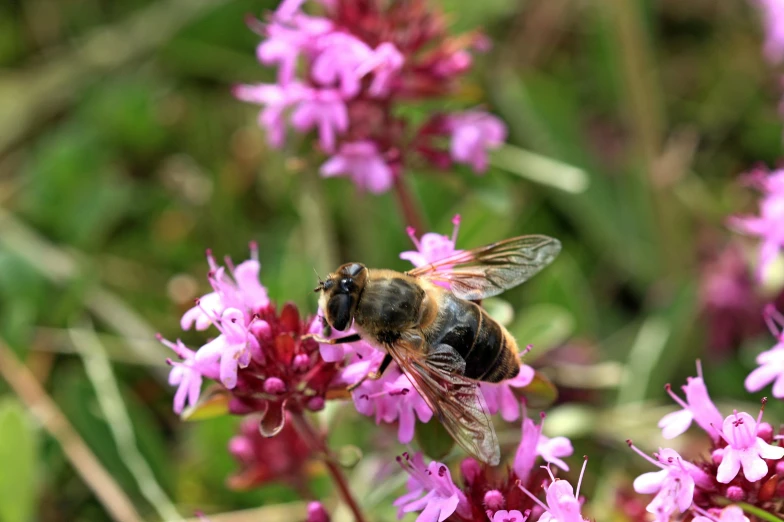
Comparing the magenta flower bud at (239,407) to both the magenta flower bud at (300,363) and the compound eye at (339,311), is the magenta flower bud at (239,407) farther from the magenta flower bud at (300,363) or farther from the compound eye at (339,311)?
the compound eye at (339,311)

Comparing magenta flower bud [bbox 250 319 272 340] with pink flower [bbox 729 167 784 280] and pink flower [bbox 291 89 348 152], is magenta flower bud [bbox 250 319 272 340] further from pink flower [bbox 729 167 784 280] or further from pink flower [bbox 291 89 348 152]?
pink flower [bbox 729 167 784 280]

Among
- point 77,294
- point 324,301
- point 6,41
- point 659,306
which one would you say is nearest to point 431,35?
point 324,301

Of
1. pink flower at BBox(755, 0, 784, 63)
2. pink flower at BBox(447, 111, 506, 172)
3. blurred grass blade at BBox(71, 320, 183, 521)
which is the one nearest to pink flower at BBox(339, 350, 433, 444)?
pink flower at BBox(447, 111, 506, 172)

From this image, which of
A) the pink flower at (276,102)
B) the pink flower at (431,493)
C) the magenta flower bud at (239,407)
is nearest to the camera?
the pink flower at (431,493)

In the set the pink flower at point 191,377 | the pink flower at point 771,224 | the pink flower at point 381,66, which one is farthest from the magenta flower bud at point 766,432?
the pink flower at point 381,66

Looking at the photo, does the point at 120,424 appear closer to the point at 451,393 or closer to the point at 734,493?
the point at 451,393
